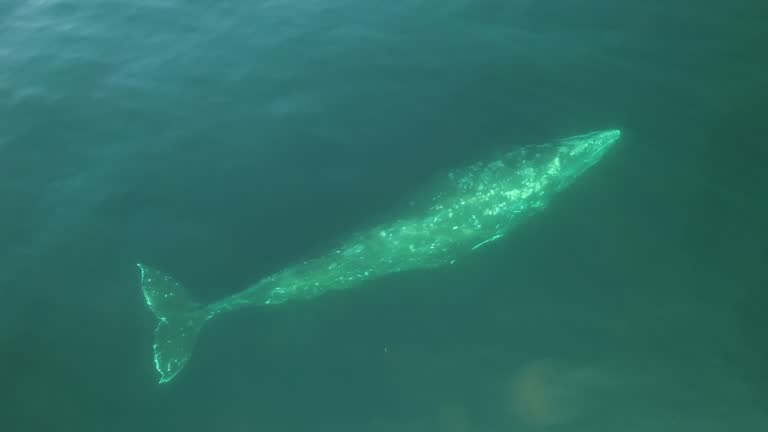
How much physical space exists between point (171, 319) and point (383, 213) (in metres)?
9.71

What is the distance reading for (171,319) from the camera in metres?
21.8

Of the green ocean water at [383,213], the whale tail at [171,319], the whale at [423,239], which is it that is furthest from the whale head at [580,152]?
the whale tail at [171,319]

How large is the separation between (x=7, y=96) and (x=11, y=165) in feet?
22.0

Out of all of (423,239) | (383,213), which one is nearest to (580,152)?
(423,239)

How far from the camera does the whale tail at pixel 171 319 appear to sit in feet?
68.6

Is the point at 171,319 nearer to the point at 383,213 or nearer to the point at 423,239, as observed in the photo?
the point at 383,213

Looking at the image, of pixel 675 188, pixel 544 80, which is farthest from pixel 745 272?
pixel 544 80

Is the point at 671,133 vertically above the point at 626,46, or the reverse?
the point at 626,46

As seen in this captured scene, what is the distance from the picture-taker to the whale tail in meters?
20.9

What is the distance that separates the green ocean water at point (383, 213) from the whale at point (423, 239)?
0.61m

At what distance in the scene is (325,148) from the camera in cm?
2791

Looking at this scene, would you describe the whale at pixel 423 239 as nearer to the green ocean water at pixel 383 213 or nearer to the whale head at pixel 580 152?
the whale head at pixel 580 152

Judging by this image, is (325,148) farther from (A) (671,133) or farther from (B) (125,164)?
(A) (671,133)

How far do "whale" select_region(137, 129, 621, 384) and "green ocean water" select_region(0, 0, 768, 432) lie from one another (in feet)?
2.01
